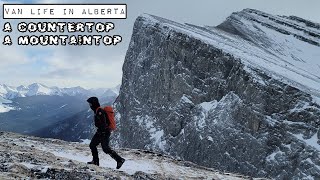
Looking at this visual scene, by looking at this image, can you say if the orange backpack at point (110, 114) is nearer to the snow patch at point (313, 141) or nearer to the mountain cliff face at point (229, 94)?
the mountain cliff face at point (229, 94)

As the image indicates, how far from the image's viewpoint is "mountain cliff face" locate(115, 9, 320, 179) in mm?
69250

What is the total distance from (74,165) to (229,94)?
72754 mm

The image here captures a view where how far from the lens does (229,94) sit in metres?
85.2

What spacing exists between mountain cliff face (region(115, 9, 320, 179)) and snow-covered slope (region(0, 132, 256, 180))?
46875mm

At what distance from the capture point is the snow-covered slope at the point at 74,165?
12312mm

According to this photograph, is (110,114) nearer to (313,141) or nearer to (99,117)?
(99,117)

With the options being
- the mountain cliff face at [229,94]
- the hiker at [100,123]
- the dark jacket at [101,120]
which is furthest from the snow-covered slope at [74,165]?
the mountain cliff face at [229,94]

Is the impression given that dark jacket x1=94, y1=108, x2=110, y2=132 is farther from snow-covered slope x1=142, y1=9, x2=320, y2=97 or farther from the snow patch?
snow-covered slope x1=142, y1=9, x2=320, y2=97

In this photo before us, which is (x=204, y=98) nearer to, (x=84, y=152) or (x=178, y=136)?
(x=178, y=136)

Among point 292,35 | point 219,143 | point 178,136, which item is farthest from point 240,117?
point 292,35

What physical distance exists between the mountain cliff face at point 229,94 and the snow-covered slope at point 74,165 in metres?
46.9

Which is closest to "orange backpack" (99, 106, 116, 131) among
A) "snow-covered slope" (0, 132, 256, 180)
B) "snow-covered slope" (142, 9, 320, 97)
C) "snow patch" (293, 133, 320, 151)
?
"snow-covered slope" (0, 132, 256, 180)

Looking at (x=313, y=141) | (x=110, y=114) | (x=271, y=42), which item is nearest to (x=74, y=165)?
(x=110, y=114)

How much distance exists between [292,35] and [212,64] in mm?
39985
